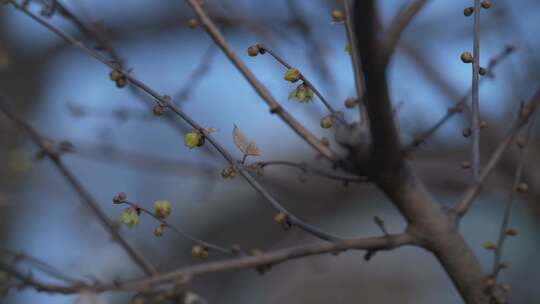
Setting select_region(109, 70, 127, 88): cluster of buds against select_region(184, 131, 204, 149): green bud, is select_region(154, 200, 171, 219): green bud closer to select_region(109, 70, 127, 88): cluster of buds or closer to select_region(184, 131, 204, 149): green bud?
select_region(184, 131, 204, 149): green bud

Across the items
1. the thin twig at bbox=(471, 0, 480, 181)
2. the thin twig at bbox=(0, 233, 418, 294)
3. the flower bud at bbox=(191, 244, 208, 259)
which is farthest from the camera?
the thin twig at bbox=(471, 0, 480, 181)

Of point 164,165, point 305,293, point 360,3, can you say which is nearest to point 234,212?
point 305,293

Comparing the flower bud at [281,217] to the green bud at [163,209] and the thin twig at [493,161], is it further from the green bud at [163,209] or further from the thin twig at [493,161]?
the thin twig at [493,161]

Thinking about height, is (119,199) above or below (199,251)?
above

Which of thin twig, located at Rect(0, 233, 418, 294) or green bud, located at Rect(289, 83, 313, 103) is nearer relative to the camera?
thin twig, located at Rect(0, 233, 418, 294)

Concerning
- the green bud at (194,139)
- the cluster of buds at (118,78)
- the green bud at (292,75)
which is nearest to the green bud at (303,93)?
the green bud at (292,75)

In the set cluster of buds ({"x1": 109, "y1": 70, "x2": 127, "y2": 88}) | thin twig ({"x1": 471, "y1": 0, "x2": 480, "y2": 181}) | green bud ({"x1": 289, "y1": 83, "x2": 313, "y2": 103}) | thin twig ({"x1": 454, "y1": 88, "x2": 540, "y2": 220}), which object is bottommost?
thin twig ({"x1": 454, "y1": 88, "x2": 540, "y2": 220})

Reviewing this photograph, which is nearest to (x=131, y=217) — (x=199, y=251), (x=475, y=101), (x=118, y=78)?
(x=199, y=251)

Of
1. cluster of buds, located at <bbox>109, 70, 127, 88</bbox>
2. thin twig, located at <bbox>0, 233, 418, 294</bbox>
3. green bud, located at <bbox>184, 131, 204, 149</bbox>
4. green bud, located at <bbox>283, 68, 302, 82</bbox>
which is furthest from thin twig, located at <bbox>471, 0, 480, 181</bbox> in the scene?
cluster of buds, located at <bbox>109, 70, 127, 88</bbox>

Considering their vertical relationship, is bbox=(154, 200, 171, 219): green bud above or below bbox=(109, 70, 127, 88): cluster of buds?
below

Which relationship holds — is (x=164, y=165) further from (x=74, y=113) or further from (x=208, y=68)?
(x=208, y=68)

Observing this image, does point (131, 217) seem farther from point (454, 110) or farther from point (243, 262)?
point (454, 110)

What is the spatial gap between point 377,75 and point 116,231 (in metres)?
0.61

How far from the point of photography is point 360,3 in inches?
30.9
